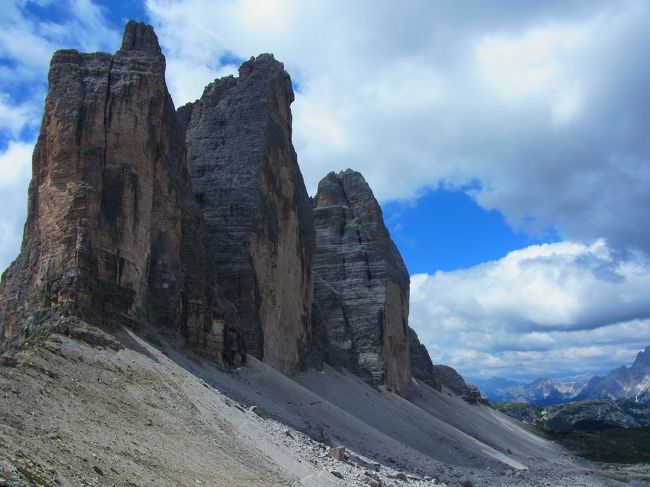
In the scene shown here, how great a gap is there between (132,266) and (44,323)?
6.62 m

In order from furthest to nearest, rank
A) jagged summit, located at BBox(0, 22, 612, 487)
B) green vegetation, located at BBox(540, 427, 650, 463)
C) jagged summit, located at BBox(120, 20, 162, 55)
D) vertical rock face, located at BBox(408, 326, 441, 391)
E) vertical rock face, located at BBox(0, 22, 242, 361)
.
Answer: vertical rock face, located at BBox(408, 326, 441, 391) < green vegetation, located at BBox(540, 427, 650, 463) < jagged summit, located at BBox(120, 20, 162, 55) < vertical rock face, located at BBox(0, 22, 242, 361) < jagged summit, located at BBox(0, 22, 612, 487)

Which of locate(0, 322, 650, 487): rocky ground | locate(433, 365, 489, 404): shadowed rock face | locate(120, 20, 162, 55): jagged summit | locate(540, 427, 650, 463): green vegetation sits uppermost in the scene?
locate(120, 20, 162, 55): jagged summit

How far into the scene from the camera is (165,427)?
981 inches

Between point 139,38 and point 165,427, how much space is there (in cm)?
2689

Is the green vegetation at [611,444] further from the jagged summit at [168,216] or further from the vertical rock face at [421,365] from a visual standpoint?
the jagged summit at [168,216]

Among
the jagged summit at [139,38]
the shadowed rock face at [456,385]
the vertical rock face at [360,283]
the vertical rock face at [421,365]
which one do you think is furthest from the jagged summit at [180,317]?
the shadowed rock face at [456,385]

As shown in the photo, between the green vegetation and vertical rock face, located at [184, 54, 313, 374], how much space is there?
50.4m

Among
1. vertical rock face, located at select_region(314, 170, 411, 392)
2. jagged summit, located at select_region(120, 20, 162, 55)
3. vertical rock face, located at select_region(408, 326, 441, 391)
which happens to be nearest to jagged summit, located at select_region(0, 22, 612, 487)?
jagged summit, located at select_region(120, 20, 162, 55)

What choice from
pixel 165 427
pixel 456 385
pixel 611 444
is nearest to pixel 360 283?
pixel 456 385

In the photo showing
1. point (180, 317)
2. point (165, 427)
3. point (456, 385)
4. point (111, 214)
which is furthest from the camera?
point (456, 385)

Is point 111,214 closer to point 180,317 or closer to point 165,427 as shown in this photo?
point 180,317

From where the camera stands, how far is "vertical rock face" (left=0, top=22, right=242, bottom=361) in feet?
113

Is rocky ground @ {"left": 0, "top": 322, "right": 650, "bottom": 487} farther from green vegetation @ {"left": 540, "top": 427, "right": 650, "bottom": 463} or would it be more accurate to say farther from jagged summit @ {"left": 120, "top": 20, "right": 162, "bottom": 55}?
green vegetation @ {"left": 540, "top": 427, "right": 650, "bottom": 463}

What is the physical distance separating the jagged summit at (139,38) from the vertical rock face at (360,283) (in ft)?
123
